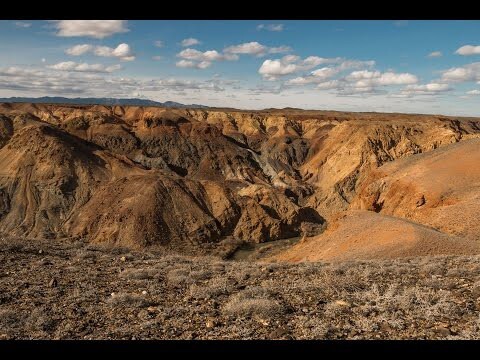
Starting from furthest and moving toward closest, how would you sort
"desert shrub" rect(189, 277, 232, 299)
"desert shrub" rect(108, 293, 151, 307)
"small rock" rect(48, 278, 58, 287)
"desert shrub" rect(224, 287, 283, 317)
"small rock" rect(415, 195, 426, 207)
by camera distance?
"small rock" rect(415, 195, 426, 207), "small rock" rect(48, 278, 58, 287), "desert shrub" rect(189, 277, 232, 299), "desert shrub" rect(108, 293, 151, 307), "desert shrub" rect(224, 287, 283, 317)

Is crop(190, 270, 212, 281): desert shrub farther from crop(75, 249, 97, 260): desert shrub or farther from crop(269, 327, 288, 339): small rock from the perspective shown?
crop(75, 249, 97, 260): desert shrub

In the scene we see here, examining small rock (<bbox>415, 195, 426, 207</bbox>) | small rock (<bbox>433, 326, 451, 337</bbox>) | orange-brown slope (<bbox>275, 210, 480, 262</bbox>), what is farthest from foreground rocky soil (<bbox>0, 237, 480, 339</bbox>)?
small rock (<bbox>415, 195, 426, 207</bbox>)

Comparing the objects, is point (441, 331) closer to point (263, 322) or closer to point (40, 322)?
point (263, 322)

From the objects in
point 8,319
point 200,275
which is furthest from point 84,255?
point 8,319
